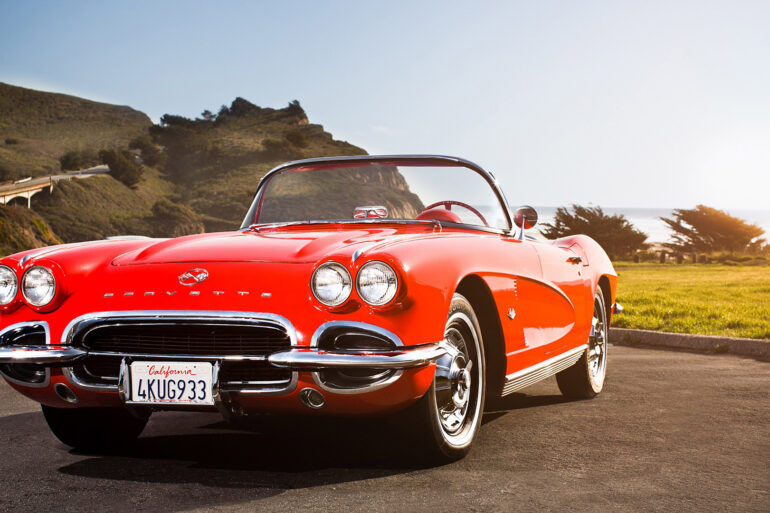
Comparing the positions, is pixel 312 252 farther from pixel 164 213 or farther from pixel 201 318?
pixel 164 213

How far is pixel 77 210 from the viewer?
9175 centimetres

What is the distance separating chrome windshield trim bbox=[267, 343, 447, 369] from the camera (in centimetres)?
324

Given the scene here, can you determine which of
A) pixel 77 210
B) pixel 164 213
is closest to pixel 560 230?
pixel 164 213

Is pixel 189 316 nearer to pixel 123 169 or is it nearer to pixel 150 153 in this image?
pixel 123 169

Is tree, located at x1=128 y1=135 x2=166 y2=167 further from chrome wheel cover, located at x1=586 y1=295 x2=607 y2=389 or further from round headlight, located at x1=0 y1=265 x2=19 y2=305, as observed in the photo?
round headlight, located at x1=0 y1=265 x2=19 y2=305

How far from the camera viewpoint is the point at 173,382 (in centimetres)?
339

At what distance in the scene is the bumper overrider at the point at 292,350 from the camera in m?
3.27

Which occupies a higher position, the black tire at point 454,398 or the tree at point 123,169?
the tree at point 123,169

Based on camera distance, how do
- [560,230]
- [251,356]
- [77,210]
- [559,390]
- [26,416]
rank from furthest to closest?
[77,210] < [560,230] < [559,390] < [26,416] < [251,356]

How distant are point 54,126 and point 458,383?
16023 centimetres

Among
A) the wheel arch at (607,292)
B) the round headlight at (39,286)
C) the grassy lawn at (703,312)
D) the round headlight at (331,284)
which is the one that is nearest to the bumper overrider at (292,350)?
the round headlight at (331,284)

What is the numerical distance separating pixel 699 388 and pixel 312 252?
363cm

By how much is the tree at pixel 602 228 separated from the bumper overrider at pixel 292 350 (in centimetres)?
4178

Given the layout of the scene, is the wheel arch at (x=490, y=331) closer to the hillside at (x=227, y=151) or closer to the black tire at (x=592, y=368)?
the black tire at (x=592, y=368)
